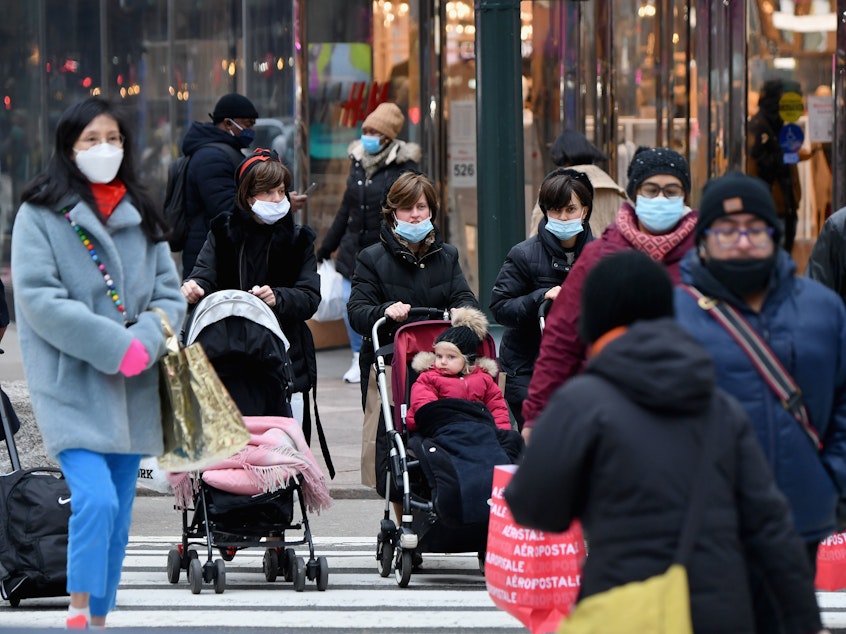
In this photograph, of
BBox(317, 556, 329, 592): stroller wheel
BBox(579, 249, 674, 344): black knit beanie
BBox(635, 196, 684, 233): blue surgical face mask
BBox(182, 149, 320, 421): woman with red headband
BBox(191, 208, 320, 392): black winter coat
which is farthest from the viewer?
BBox(191, 208, 320, 392): black winter coat

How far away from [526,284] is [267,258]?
45.5 inches

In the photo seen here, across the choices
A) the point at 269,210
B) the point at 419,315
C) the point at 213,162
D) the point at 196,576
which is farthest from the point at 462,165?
the point at 196,576

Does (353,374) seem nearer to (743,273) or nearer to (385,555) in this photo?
(385,555)

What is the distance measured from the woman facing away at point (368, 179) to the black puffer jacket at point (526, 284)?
380 centimetres

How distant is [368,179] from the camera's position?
12.4 m

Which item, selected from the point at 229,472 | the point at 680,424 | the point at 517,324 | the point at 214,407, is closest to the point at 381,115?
the point at 517,324

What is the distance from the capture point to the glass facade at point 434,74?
15.3m

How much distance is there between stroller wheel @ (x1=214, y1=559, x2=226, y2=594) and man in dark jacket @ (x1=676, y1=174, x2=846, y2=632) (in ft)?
10.2

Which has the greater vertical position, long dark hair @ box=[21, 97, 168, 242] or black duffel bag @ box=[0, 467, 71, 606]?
long dark hair @ box=[21, 97, 168, 242]

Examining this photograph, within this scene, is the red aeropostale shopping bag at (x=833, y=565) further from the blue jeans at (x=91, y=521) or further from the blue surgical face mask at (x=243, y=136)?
the blue surgical face mask at (x=243, y=136)

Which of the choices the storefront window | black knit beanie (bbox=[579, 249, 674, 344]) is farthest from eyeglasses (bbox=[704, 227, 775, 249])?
the storefront window

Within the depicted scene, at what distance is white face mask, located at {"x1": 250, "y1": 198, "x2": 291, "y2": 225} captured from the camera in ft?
25.2

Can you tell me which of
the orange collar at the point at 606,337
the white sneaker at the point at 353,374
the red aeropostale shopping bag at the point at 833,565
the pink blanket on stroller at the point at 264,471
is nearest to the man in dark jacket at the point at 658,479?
the orange collar at the point at 606,337

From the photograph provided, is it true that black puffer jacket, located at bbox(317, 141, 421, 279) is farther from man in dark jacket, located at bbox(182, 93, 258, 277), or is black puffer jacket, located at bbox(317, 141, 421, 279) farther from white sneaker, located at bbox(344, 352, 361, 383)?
man in dark jacket, located at bbox(182, 93, 258, 277)
